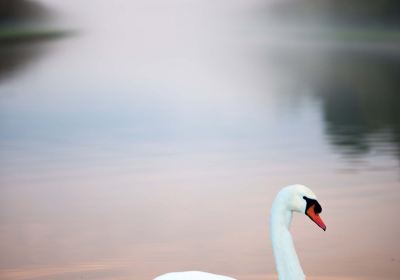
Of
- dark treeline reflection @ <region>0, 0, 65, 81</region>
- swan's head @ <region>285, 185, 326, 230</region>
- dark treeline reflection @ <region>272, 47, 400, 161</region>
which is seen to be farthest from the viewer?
dark treeline reflection @ <region>0, 0, 65, 81</region>


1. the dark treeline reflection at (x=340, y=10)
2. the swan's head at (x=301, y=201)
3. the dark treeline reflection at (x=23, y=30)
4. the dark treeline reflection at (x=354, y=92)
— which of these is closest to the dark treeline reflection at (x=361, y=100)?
the dark treeline reflection at (x=354, y=92)

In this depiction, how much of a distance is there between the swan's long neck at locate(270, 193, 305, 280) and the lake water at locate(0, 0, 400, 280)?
1.50m

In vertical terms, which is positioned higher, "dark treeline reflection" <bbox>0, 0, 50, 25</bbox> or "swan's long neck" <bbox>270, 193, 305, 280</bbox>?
"dark treeline reflection" <bbox>0, 0, 50, 25</bbox>

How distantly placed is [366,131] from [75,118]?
125 inches

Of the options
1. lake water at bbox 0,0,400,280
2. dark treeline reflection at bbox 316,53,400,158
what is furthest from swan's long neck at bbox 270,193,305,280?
dark treeline reflection at bbox 316,53,400,158

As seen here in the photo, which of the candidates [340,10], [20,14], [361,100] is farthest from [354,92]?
[340,10]

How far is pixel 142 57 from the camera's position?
1806 cm

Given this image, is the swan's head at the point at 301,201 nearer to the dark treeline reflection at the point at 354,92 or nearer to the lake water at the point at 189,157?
the lake water at the point at 189,157

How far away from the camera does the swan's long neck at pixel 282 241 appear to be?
13.2ft

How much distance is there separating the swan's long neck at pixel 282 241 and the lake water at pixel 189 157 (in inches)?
58.9

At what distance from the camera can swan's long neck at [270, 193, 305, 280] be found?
4.04 meters

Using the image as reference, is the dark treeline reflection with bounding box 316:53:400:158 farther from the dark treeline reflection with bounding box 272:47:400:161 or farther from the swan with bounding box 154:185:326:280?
the swan with bounding box 154:185:326:280

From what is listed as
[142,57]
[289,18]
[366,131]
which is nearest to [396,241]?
[366,131]

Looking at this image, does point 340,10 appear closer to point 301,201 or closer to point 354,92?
point 354,92
